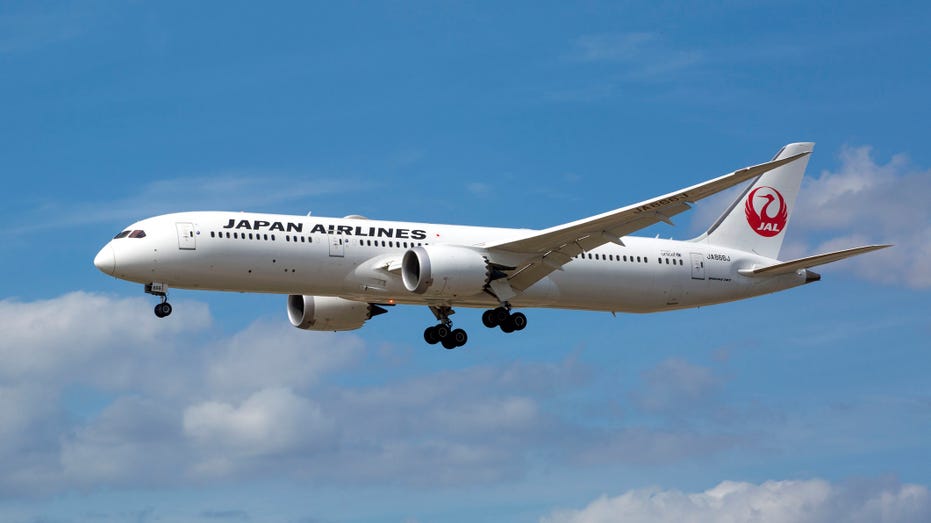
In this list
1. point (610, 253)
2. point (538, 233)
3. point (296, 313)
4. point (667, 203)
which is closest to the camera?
point (667, 203)

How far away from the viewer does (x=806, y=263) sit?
57.9 metres

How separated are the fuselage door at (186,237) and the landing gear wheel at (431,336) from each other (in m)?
11.2

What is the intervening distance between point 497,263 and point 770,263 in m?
13.7

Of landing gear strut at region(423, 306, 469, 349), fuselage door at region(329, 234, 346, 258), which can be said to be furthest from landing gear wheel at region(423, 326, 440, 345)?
fuselage door at region(329, 234, 346, 258)

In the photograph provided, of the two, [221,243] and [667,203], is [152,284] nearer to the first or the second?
[221,243]

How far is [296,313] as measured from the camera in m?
61.4

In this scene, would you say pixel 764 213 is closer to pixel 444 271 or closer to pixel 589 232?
pixel 589 232

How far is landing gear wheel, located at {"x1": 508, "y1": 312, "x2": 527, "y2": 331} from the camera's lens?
56500 mm

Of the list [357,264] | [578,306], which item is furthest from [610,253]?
[357,264]

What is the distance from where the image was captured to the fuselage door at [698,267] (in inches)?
2338

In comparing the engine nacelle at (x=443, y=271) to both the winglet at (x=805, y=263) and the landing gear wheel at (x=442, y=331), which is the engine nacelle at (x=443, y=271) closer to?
the landing gear wheel at (x=442, y=331)

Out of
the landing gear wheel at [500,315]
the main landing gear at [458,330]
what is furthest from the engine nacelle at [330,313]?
the landing gear wheel at [500,315]

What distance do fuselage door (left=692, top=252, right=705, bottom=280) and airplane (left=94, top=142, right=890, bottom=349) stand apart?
0.05 m

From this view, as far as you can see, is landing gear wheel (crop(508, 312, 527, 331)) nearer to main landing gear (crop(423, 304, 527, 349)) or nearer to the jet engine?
main landing gear (crop(423, 304, 527, 349))
